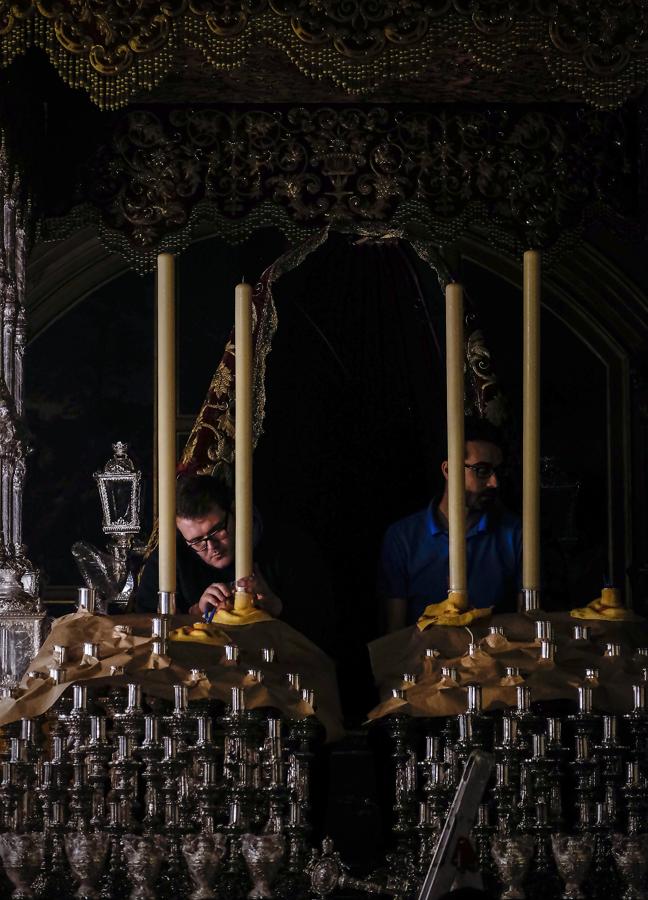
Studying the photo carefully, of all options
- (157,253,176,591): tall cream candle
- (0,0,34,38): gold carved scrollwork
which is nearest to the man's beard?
(157,253,176,591): tall cream candle

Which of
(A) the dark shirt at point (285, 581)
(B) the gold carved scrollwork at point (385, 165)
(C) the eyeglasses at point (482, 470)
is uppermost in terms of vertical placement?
(B) the gold carved scrollwork at point (385, 165)

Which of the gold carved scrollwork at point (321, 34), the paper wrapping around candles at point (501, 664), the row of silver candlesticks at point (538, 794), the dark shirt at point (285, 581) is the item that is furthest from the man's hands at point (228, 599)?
the gold carved scrollwork at point (321, 34)

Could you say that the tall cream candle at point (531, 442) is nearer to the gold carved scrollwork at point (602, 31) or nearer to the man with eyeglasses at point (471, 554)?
the gold carved scrollwork at point (602, 31)

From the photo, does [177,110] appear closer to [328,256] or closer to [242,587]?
[328,256]

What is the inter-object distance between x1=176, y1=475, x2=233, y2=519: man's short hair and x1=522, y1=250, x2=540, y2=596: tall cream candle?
864mm

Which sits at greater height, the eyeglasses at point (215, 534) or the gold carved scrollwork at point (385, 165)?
the gold carved scrollwork at point (385, 165)

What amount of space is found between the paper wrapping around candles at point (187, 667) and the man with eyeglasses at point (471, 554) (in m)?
0.67

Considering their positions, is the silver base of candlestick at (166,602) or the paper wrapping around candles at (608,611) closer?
the silver base of candlestick at (166,602)

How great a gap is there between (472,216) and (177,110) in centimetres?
72

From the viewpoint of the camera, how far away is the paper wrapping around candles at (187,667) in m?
3.47

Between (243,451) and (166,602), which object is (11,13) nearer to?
(243,451)

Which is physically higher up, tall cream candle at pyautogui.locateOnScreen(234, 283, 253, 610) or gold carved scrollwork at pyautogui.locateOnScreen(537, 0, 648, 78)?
gold carved scrollwork at pyautogui.locateOnScreen(537, 0, 648, 78)

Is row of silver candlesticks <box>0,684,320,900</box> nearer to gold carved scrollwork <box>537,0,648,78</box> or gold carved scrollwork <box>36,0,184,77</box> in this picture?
gold carved scrollwork <box>36,0,184,77</box>

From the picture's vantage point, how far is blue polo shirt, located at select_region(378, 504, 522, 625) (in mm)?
4391
